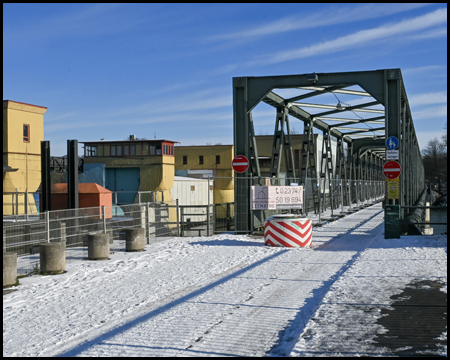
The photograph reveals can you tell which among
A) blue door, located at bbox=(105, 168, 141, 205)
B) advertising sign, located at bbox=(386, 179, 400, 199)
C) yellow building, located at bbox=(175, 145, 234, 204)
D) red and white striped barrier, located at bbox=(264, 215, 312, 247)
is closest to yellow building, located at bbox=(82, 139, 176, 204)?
blue door, located at bbox=(105, 168, 141, 205)

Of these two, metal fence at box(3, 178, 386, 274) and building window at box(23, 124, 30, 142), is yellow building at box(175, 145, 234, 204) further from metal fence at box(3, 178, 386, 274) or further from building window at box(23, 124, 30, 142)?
metal fence at box(3, 178, 386, 274)

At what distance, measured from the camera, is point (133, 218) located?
635 inches

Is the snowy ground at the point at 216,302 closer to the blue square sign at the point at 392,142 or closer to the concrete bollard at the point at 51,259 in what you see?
the concrete bollard at the point at 51,259

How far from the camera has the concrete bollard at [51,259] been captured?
11.1m

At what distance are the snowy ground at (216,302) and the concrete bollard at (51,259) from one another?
284mm

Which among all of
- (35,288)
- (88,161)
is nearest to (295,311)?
(35,288)

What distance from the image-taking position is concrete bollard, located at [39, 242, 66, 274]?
1106 cm

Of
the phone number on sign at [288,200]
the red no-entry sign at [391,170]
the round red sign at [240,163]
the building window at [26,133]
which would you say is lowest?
the phone number on sign at [288,200]

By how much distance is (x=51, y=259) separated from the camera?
36.3 ft

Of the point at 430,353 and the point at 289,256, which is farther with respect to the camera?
the point at 289,256

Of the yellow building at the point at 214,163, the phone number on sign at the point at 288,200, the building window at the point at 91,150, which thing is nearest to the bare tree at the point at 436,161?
the yellow building at the point at 214,163

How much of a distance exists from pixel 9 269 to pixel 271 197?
10.4 meters

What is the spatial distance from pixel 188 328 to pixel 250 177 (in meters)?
12.5

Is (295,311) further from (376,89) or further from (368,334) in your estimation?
(376,89)
